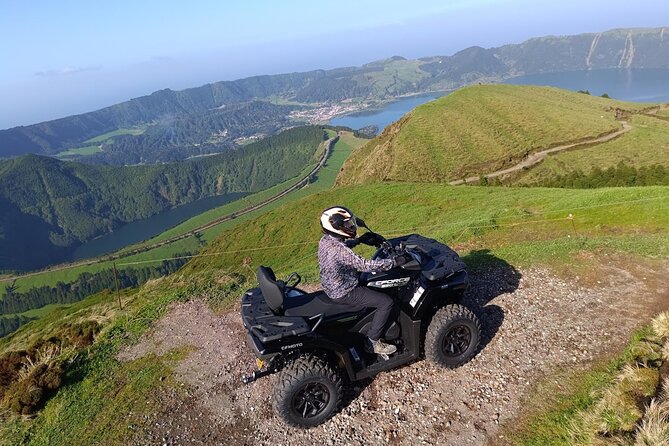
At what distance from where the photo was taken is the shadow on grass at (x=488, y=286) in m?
9.63

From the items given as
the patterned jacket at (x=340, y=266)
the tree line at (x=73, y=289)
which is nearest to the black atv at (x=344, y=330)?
the patterned jacket at (x=340, y=266)

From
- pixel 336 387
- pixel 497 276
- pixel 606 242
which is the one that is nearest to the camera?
pixel 336 387

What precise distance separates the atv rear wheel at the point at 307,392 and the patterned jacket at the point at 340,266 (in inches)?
50.6

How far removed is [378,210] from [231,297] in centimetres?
2697

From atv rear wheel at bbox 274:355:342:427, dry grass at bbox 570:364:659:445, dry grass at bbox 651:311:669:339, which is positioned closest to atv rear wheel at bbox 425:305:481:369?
atv rear wheel at bbox 274:355:342:427

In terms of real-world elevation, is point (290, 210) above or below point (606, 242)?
below

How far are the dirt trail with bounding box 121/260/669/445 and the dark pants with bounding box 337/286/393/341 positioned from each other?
66.9 inches

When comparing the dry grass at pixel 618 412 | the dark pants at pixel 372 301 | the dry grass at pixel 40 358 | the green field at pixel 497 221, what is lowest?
the green field at pixel 497 221

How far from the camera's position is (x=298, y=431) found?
7527 millimetres

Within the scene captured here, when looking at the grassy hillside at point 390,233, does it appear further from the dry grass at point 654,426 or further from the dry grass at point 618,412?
the dry grass at point 654,426

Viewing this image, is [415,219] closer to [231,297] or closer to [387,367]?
[231,297]

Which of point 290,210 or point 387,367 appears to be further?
point 290,210

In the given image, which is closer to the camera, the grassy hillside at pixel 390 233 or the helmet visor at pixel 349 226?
the helmet visor at pixel 349 226

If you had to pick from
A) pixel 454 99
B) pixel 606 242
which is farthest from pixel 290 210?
pixel 454 99
